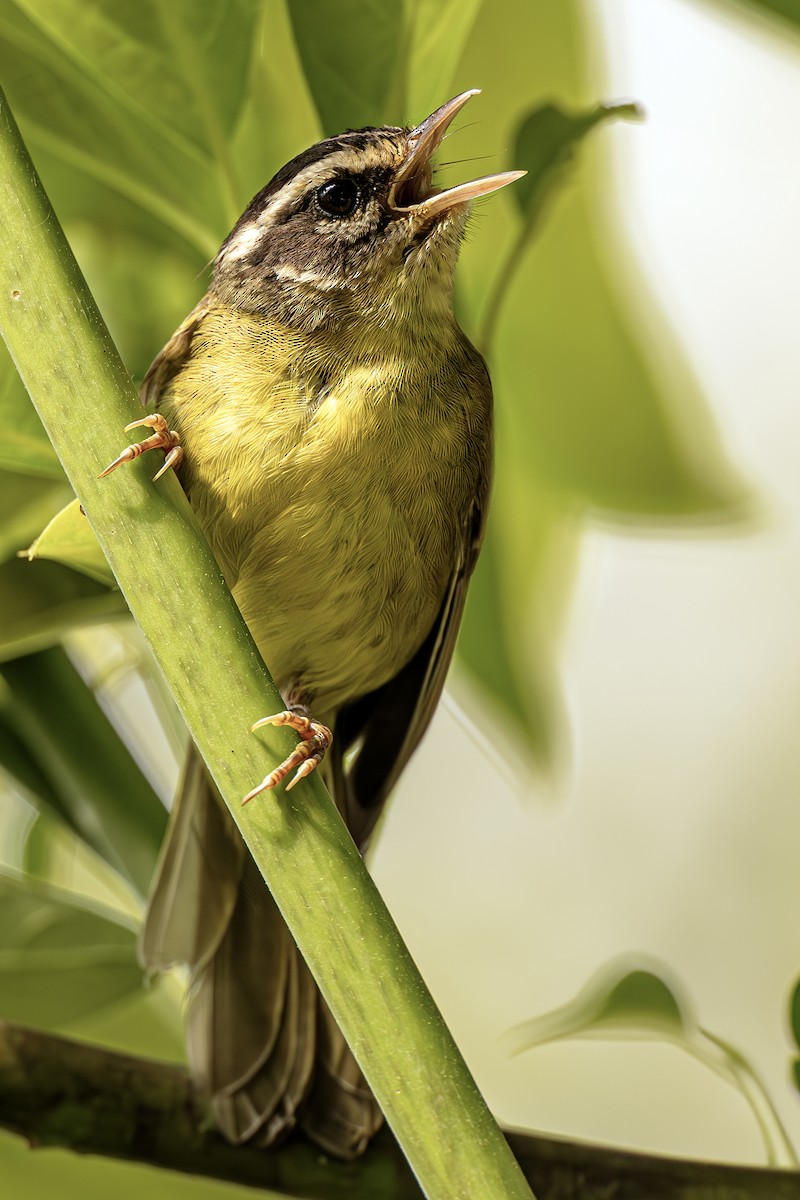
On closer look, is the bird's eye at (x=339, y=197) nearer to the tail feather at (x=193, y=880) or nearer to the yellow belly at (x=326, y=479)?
the yellow belly at (x=326, y=479)

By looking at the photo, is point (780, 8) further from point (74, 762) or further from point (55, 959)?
point (55, 959)

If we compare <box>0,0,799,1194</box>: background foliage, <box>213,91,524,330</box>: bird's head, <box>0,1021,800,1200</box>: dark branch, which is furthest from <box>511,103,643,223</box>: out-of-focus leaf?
<box>0,1021,800,1200</box>: dark branch

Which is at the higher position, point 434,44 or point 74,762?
point 434,44

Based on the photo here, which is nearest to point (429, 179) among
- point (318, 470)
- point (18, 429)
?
point (318, 470)

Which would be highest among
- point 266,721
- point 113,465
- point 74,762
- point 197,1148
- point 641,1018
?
point 113,465

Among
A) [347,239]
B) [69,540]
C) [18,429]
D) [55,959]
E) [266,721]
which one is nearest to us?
[266,721]

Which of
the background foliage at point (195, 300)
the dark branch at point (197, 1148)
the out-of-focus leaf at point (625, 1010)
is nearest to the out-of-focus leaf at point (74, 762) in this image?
the background foliage at point (195, 300)

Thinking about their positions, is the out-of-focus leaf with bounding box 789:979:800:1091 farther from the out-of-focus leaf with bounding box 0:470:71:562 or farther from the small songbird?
the out-of-focus leaf with bounding box 0:470:71:562
